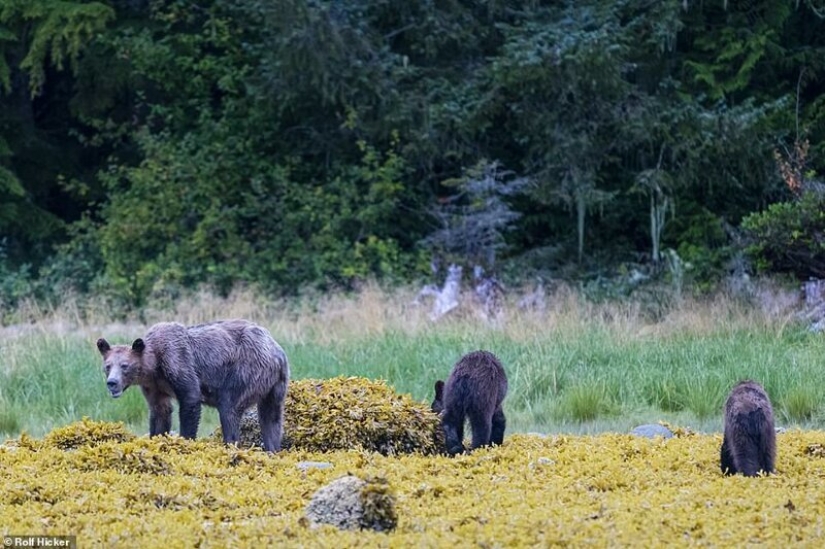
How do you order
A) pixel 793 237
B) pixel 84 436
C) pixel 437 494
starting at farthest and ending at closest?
pixel 793 237 < pixel 84 436 < pixel 437 494

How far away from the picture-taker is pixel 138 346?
9.66m

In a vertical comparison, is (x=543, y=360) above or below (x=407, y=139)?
below

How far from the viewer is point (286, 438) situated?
1018 cm

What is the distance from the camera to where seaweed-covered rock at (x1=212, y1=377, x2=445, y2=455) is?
32.5 feet

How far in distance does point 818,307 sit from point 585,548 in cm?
1309

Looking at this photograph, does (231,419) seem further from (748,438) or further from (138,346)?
(748,438)

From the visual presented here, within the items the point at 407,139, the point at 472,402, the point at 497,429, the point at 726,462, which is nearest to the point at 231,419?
the point at 472,402

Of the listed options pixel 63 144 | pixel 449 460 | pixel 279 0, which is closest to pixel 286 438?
pixel 449 460

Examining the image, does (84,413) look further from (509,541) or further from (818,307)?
(818,307)

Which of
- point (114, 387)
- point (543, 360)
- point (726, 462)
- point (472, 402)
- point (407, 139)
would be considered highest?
point (407, 139)

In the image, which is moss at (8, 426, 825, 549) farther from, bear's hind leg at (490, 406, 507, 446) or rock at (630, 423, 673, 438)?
rock at (630, 423, 673, 438)

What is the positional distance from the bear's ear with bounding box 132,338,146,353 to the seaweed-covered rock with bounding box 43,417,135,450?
592 millimetres

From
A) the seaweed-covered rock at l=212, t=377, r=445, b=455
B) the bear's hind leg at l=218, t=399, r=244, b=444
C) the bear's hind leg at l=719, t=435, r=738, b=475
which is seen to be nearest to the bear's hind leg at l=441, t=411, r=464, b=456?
the seaweed-covered rock at l=212, t=377, r=445, b=455

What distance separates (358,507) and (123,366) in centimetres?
341
